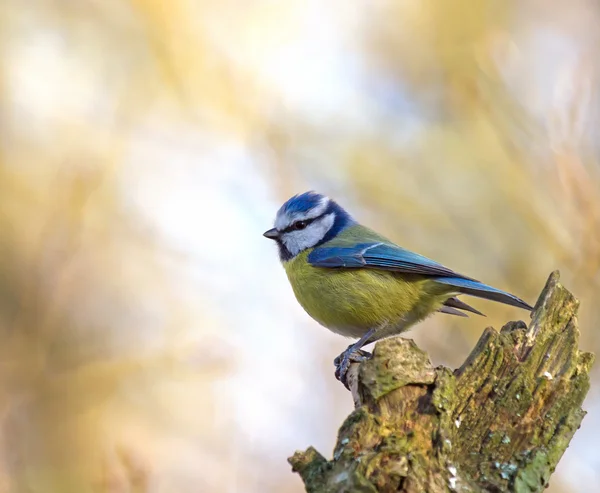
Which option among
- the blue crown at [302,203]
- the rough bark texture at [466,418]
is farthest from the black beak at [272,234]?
the rough bark texture at [466,418]

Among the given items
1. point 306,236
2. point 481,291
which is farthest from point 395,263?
point 306,236

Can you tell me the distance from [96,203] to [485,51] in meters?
2.79

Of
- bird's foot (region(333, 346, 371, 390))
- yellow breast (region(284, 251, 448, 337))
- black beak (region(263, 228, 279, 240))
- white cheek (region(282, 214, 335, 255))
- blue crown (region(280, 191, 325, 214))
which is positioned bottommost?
bird's foot (region(333, 346, 371, 390))

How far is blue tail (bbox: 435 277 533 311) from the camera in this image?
101 inches

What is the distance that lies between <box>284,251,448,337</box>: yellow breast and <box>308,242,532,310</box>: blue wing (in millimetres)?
42

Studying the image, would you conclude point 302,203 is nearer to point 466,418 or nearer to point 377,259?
point 377,259

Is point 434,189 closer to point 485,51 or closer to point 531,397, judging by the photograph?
point 485,51

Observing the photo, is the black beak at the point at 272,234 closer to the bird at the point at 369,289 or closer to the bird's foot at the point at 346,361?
the bird at the point at 369,289

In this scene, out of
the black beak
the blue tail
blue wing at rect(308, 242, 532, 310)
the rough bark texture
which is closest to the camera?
the rough bark texture

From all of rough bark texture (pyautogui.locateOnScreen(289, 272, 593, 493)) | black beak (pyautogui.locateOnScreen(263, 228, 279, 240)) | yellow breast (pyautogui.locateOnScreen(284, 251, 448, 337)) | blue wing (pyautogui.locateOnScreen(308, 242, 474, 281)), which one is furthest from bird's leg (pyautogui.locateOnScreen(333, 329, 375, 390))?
rough bark texture (pyautogui.locateOnScreen(289, 272, 593, 493))

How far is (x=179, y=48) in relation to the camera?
5.00m

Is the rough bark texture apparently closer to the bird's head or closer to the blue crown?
the bird's head

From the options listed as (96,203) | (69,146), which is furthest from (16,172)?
(96,203)

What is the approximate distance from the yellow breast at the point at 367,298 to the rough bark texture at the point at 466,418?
1.14 metres
